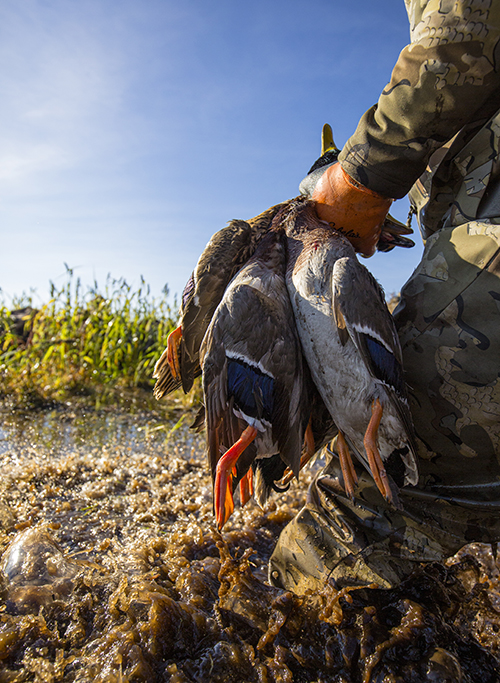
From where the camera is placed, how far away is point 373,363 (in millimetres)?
1605

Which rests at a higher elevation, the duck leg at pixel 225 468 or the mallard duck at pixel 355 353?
the mallard duck at pixel 355 353

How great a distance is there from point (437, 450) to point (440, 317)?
0.59 metres

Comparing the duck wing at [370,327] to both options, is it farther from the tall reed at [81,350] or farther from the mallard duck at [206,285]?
the tall reed at [81,350]

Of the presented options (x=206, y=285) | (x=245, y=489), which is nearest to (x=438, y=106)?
(x=206, y=285)

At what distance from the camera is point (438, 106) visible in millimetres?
1558

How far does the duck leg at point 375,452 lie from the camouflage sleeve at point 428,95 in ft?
2.97

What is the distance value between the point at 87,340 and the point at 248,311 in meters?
5.41

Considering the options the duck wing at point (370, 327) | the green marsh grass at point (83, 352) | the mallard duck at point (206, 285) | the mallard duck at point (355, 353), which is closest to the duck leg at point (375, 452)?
the mallard duck at point (355, 353)

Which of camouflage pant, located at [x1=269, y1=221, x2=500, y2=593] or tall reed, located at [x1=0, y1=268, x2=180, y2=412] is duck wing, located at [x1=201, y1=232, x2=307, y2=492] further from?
tall reed, located at [x1=0, y1=268, x2=180, y2=412]

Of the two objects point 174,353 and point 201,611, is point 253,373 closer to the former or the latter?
point 174,353

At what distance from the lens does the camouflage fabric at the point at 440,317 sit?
154 centimetres

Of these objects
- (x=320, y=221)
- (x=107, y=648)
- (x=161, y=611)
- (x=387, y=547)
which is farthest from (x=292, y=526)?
(x=320, y=221)

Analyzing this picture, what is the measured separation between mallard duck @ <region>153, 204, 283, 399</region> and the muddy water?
1061 millimetres

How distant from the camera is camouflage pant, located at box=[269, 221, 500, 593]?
5.49 feet
